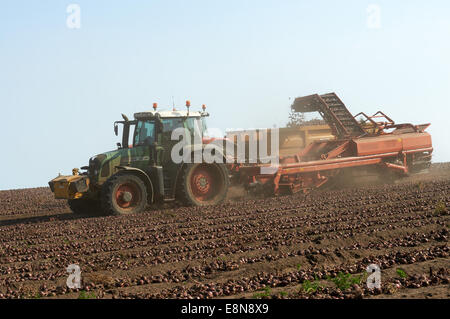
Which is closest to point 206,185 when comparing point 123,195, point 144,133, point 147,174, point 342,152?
point 147,174

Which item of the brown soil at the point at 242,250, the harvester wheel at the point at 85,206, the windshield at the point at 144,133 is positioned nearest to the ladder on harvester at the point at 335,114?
the brown soil at the point at 242,250

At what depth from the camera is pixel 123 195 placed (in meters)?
11.0

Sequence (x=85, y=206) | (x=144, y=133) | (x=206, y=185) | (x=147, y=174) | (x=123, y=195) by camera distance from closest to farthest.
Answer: (x=123, y=195)
(x=147, y=174)
(x=144, y=133)
(x=85, y=206)
(x=206, y=185)

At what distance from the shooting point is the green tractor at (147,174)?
36.0ft

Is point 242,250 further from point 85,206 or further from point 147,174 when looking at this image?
point 85,206

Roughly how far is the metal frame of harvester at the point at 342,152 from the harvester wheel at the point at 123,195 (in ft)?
9.81

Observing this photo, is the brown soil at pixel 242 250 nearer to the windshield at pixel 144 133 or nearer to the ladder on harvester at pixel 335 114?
the windshield at pixel 144 133

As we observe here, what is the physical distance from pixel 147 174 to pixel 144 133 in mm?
1038

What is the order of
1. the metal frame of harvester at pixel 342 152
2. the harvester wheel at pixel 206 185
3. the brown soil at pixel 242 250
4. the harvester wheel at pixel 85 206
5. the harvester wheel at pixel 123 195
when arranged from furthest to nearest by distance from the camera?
the metal frame of harvester at pixel 342 152, the harvester wheel at pixel 85 206, the harvester wheel at pixel 206 185, the harvester wheel at pixel 123 195, the brown soil at pixel 242 250

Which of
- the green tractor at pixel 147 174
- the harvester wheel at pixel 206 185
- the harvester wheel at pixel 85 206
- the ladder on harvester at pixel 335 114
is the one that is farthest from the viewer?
the ladder on harvester at pixel 335 114

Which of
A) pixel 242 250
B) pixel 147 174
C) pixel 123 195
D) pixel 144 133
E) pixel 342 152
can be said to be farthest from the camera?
pixel 342 152

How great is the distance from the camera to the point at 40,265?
7.37 meters
